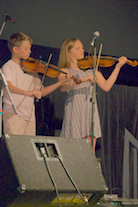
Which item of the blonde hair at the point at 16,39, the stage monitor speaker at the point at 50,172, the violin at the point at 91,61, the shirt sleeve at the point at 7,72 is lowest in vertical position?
the stage monitor speaker at the point at 50,172

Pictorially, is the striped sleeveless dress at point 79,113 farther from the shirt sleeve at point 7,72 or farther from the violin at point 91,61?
the shirt sleeve at point 7,72

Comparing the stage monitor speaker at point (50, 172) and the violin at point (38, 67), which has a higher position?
the violin at point (38, 67)

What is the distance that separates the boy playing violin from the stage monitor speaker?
1.21 m

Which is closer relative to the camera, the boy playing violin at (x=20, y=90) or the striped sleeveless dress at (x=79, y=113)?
the boy playing violin at (x=20, y=90)

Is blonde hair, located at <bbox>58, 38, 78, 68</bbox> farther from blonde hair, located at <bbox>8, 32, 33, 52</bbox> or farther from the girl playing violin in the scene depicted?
blonde hair, located at <bbox>8, 32, 33, 52</bbox>

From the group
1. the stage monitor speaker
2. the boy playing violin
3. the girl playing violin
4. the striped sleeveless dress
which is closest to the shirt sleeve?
the boy playing violin

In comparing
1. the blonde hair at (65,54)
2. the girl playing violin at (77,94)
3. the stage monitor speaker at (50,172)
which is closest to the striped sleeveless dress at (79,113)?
the girl playing violin at (77,94)

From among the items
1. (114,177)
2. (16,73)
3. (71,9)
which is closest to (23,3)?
(71,9)

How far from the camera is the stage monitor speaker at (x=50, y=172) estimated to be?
4.16 ft

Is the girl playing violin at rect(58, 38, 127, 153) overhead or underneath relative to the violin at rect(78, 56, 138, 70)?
underneath

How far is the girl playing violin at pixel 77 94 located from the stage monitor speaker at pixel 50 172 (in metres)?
1.22

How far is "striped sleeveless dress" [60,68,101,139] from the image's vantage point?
2.80 m

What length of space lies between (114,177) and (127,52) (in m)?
1.57

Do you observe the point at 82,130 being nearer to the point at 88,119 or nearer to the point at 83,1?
the point at 88,119
